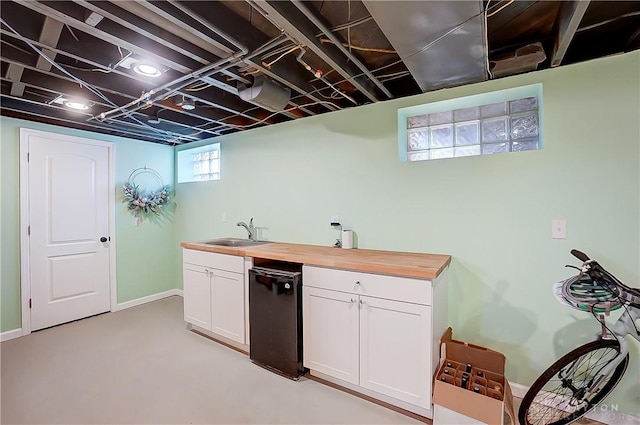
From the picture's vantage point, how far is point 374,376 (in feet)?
6.60

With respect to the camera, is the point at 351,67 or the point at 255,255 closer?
the point at 351,67

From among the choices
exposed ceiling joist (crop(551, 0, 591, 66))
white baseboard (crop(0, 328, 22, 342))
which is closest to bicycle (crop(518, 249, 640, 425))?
exposed ceiling joist (crop(551, 0, 591, 66))

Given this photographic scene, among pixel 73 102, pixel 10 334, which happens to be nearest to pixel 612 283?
pixel 73 102

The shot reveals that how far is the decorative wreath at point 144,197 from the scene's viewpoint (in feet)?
13.0

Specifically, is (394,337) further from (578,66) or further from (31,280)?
(31,280)

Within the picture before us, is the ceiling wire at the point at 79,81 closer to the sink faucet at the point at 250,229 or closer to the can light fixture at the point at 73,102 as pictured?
the can light fixture at the point at 73,102

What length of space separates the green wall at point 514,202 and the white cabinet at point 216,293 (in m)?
0.88

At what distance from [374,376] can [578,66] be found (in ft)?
8.24

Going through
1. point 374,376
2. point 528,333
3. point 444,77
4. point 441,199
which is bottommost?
point 374,376

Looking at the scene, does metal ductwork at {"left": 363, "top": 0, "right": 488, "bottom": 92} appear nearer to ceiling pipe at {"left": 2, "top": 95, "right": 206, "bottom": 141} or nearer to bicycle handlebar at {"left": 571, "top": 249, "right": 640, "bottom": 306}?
bicycle handlebar at {"left": 571, "top": 249, "right": 640, "bottom": 306}

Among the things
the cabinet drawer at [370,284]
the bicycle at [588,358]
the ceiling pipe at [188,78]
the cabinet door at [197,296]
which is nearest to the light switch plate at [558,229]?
the bicycle at [588,358]

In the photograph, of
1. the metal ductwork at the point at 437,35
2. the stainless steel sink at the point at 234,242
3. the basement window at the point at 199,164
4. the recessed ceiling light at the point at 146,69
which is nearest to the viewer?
the metal ductwork at the point at 437,35

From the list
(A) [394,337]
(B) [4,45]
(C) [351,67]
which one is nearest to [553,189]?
(A) [394,337]

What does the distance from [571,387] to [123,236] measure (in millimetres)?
4847
